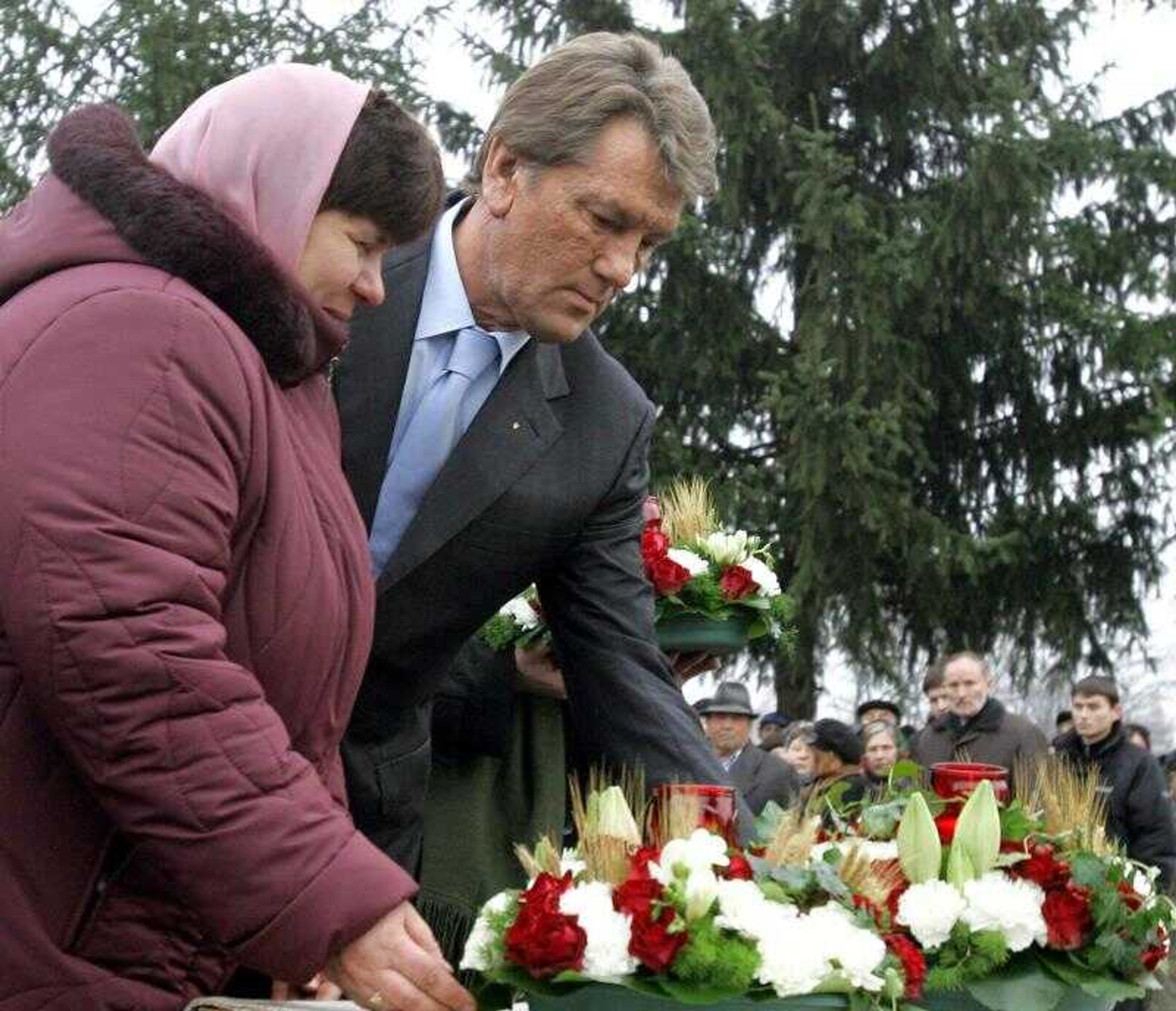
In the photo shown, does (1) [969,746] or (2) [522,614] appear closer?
(2) [522,614]

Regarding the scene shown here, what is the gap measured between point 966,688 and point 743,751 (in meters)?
1.20

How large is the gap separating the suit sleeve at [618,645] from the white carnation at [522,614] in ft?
1.54

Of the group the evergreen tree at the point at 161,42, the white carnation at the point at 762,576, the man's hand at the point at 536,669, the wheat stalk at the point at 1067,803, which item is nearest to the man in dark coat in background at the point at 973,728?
the white carnation at the point at 762,576

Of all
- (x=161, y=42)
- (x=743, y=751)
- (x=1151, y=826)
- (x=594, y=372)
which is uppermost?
(x=161, y=42)

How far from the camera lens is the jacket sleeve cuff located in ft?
7.16

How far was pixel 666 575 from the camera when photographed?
4504mm

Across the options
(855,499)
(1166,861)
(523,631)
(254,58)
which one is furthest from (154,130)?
(523,631)

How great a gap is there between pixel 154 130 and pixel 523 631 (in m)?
12.0

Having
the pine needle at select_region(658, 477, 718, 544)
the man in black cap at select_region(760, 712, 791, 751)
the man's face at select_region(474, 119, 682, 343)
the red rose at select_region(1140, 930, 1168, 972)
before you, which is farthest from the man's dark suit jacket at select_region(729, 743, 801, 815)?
the red rose at select_region(1140, 930, 1168, 972)

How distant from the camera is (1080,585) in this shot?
17.8m

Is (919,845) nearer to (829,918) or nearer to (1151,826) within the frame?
(829,918)

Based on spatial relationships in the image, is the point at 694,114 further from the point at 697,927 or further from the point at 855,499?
the point at 855,499

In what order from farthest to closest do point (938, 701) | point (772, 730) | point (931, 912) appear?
1. point (772, 730)
2. point (938, 701)
3. point (931, 912)

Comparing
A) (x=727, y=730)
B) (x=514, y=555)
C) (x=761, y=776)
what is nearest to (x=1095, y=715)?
(x=761, y=776)
